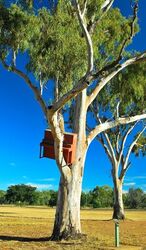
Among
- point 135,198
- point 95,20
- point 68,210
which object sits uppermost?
point 135,198

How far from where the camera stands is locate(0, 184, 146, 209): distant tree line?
563ft

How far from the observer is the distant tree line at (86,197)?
171750 millimetres

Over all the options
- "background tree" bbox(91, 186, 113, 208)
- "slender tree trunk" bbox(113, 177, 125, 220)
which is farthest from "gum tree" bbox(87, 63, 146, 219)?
"background tree" bbox(91, 186, 113, 208)

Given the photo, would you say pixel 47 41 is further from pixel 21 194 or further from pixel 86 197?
pixel 21 194

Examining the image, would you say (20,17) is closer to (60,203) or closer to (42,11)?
(42,11)

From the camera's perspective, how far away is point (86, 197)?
17338 cm

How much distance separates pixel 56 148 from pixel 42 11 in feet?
25.0

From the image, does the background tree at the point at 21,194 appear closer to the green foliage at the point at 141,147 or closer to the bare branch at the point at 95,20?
the green foliage at the point at 141,147

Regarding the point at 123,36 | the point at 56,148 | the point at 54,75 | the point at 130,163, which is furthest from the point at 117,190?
the point at 56,148

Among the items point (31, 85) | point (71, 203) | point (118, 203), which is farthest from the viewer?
point (118, 203)

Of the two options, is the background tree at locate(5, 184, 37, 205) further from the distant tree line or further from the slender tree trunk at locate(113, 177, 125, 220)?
the slender tree trunk at locate(113, 177, 125, 220)

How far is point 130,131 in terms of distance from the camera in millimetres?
42562

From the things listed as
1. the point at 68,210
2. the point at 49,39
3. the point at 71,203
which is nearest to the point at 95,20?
the point at 49,39

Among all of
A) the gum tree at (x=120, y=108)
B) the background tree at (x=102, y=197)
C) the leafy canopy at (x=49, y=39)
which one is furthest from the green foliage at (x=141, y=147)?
the background tree at (x=102, y=197)
